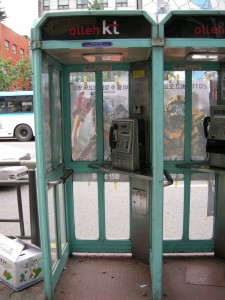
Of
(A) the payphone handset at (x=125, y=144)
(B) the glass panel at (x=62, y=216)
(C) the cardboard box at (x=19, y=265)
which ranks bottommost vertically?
(C) the cardboard box at (x=19, y=265)

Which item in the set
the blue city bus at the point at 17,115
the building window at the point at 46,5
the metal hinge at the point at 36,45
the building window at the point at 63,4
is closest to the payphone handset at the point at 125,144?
the metal hinge at the point at 36,45

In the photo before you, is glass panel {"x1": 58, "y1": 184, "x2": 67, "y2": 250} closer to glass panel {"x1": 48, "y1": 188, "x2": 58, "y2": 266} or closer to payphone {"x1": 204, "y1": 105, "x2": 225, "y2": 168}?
glass panel {"x1": 48, "y1": 188, "x2": 58, "y2": 266}

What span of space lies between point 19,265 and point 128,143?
137 centimetres

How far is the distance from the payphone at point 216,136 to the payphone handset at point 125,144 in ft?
2.17

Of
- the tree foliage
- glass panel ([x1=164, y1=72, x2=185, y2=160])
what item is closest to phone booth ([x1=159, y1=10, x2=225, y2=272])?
glass panel ([x1=164, y1=72, x2=185, y2=160])

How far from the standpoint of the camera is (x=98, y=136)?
3.50 metres

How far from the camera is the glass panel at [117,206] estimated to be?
355cm

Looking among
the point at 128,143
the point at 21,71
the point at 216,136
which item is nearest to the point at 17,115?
the point at 21,71

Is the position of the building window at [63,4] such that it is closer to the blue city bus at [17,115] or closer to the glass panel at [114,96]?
the blue city bus at [17,115]

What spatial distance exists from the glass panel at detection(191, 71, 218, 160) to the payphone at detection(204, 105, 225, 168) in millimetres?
172

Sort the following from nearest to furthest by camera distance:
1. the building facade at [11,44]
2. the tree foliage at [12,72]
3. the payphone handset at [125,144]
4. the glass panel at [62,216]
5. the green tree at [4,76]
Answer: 1. the payphone handset at [125,144]
2. the glass panel at [62,216]
3. the green tree at [4,76]
4. the tree foliage at [12,72]
5. the building facade at [11,44]

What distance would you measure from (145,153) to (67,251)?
1.23m

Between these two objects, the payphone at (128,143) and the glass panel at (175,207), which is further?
the glass panel at (175,207)

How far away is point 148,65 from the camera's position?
126 inches
